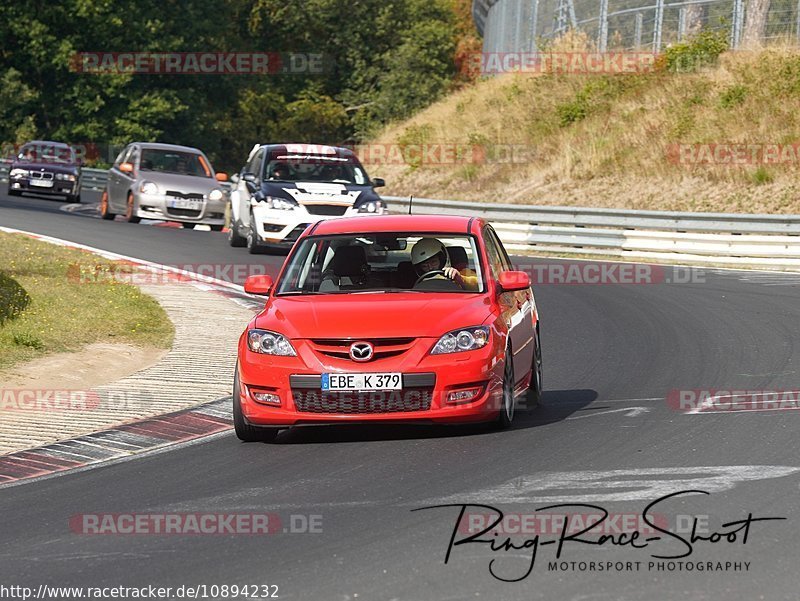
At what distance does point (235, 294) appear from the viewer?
19.2 meters

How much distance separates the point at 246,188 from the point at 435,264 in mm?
15087

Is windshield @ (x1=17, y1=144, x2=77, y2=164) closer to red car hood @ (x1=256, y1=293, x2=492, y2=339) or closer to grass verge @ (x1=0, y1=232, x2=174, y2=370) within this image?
grass verge @ (x1=0, y1=232, x2=174, y2=370)

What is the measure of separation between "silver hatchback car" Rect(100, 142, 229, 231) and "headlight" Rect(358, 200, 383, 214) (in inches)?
190

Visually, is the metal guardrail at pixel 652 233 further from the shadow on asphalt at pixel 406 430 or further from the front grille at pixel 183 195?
the shadow on asphalt at pixel 406 430

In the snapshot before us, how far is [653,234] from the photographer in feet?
89.2

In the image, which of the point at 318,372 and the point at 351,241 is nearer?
the point at 318,372

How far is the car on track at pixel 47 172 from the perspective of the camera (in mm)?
38469

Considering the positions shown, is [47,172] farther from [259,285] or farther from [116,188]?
[259,285]

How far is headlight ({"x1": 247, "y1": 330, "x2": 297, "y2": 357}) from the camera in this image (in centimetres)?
980

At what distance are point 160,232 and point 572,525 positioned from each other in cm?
2210

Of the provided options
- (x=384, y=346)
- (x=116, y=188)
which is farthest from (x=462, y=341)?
(x=116, y=188)

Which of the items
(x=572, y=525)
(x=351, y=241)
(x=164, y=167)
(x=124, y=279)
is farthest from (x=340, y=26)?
(x=572, y=525)

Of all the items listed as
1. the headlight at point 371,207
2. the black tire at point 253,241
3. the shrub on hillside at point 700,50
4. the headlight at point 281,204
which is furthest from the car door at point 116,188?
the shrub on hillside at point 700,50

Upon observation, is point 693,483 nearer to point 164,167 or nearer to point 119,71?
point 164,167
